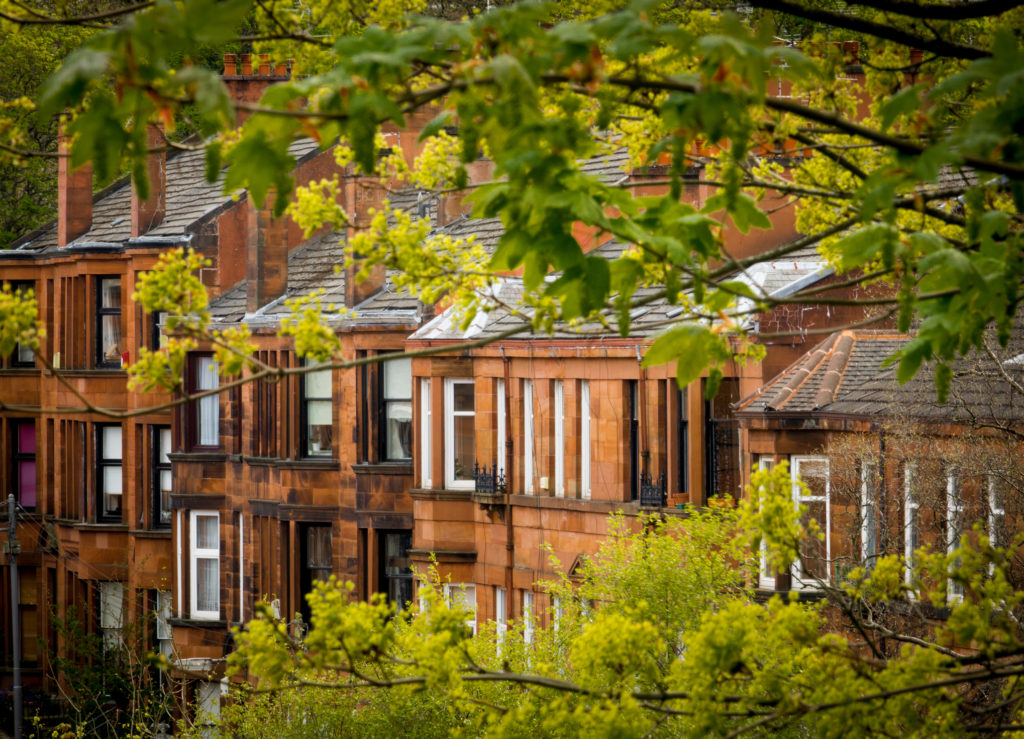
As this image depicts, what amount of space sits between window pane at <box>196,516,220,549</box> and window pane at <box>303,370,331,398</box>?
479cm

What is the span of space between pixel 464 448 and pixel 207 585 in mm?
8625

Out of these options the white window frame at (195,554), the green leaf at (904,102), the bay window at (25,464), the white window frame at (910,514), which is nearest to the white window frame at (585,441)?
the white window frame at (910,514)

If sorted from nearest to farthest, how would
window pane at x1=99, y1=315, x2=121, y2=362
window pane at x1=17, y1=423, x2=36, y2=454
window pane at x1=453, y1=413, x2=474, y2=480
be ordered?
window pane at x1=453, y1=413, x2=474, y2=480 → window pane at x1=99, y1=315, x2=121, y2=362 → window pane at x1=17, y1=423, x2=36, y2=454

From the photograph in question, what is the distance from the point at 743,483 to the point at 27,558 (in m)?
24.6

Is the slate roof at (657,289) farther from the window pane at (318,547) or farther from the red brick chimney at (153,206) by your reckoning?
the red brick chimney at (153,206)

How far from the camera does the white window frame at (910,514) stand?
794 inches

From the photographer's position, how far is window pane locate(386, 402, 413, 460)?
1240 inches

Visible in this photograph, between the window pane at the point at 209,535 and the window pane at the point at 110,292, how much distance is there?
21.6 feet

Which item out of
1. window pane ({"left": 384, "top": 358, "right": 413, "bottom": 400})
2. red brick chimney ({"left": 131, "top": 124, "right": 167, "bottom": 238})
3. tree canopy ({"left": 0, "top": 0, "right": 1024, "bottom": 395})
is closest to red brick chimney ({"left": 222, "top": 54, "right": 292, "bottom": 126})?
red brick chimney ({"left": 131, "top": 124, "right": 167, "bottom": 238})

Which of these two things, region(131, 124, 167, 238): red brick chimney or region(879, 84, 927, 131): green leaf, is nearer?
region(879, 84, 927, 131): green leaf

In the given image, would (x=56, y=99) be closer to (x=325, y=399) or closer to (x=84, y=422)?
(x=325, y=399)

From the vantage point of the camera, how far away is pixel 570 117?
6613 mm

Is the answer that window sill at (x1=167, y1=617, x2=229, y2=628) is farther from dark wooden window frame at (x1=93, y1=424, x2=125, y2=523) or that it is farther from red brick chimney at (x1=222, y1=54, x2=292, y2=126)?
red brick chimney at (x1=222, y1=54, x2=292, y2=126)

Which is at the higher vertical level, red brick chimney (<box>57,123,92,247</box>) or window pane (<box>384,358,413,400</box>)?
red brick chimney (<box>57,123,92,247</box>)
